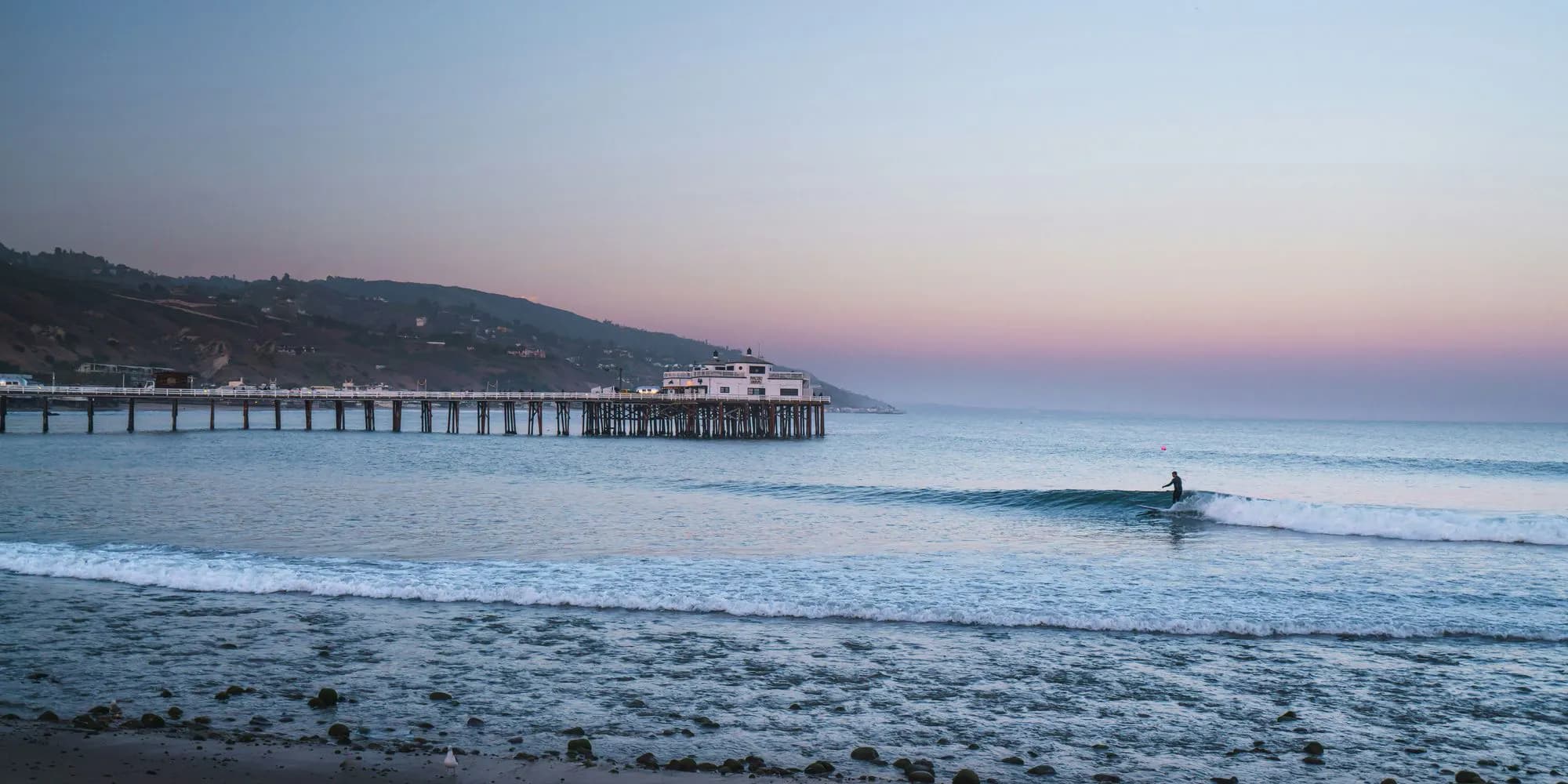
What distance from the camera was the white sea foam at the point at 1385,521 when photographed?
2380 centimetres

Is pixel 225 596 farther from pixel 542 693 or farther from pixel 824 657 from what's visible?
pixel 824 657

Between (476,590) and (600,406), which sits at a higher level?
(600,406)

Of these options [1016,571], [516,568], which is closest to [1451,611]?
[1016,571]

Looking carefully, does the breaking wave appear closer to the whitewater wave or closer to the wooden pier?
the whitewater wave

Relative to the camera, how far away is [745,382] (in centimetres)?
8544

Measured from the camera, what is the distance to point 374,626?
40.1ft

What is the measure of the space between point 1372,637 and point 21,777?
14.2m

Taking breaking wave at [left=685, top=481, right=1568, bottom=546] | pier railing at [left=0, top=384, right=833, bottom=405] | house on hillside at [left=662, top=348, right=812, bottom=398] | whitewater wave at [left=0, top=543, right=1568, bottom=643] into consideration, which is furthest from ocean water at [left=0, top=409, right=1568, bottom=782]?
house on hillside at [left=662, top=348, right=812, bottom=398]

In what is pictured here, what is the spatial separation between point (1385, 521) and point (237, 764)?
1074 inches

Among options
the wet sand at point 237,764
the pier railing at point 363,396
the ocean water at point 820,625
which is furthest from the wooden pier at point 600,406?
the wet sand at point 237,764

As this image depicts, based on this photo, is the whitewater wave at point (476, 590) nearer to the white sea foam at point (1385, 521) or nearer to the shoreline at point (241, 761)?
the shoreline at point (241, 761)

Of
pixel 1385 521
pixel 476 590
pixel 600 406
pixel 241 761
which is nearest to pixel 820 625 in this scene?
pixel 476 590

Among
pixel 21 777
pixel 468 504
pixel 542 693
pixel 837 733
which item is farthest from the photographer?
pixel 468 504

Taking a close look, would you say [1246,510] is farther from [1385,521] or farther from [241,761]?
[241,761]
